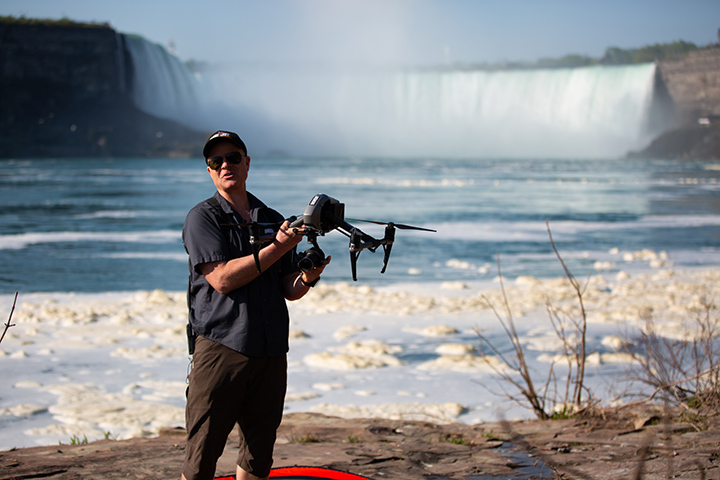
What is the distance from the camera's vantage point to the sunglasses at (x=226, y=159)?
268 cm

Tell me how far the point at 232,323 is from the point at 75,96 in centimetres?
8976

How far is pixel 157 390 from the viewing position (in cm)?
555

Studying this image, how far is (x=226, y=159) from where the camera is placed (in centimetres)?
269

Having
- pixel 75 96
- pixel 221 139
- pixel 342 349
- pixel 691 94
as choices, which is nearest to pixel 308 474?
pixel 221 139

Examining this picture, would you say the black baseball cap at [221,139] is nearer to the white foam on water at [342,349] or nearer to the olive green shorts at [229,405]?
the olive green shorts at [229,405]

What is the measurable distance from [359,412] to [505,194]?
22.2 meters

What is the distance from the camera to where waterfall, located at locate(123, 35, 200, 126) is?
288 feet

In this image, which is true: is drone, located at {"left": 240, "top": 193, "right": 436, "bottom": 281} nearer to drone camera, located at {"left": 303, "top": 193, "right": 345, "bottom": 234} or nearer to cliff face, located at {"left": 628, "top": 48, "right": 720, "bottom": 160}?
drone camera, located at {"left": 303, "top": 193, "right": 345, "bottom": 234}

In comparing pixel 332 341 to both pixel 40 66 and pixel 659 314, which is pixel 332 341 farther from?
pixel 40 66

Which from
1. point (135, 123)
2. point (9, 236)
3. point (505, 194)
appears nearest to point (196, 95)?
point (135, 123)

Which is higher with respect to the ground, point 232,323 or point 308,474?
point 232,323

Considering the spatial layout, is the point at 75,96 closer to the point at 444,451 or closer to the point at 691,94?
the point at 691,94

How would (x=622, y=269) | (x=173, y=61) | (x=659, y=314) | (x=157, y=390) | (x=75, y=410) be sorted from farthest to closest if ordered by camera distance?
1. (x=173, y=61)
2. (x=622, y=269)
3. (x=659, y=314)
4. (x=157, y=390)
5. (x=75, y=410)

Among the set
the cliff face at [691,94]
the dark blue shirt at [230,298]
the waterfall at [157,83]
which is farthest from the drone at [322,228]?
the waterfall at [157,83]
